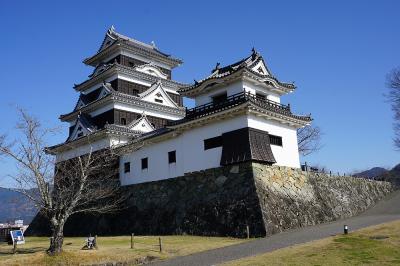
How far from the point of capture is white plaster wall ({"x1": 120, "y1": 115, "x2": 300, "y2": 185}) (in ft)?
71.4

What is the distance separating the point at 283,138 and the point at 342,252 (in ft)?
37.7

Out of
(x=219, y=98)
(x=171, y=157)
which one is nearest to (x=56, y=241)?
(x=171, y=157)

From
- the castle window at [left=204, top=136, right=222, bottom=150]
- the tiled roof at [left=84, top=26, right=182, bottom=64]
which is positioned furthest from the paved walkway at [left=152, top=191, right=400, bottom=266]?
the tiled roof at [left=84, top=26, right=182, bottom=64]

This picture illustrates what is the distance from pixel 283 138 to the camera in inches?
914

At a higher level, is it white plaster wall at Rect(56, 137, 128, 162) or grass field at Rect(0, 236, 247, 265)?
white plaster wall at Rect(56, 137, 128, 162)

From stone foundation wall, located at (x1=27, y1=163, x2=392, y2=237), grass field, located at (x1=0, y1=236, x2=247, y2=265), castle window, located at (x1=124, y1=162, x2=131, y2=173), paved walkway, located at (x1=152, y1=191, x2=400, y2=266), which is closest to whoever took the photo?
paved walkway, located at (x1=152, y1=191, x2=400, y2=266)

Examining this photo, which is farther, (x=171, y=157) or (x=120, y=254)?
(x=171, y=157)

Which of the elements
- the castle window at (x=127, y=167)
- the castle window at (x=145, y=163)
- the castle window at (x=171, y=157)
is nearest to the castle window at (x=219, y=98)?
the castle window at (x=171, y=157)

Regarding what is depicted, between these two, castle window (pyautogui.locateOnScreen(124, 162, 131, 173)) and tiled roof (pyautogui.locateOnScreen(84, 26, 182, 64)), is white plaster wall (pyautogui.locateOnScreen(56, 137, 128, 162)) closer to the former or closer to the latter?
castle window (pyautogui.locateOnScreen(124, 162, 131, 173))

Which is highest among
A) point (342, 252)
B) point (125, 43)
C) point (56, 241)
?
point (125, 43)

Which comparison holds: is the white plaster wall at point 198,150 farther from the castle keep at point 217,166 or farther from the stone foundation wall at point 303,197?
the stone foundation wall at point 303,197

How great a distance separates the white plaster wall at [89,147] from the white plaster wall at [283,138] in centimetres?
1219

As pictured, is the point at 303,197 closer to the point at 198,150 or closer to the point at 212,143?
the point at 212,143

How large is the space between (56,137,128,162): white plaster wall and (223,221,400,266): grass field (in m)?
18.6
